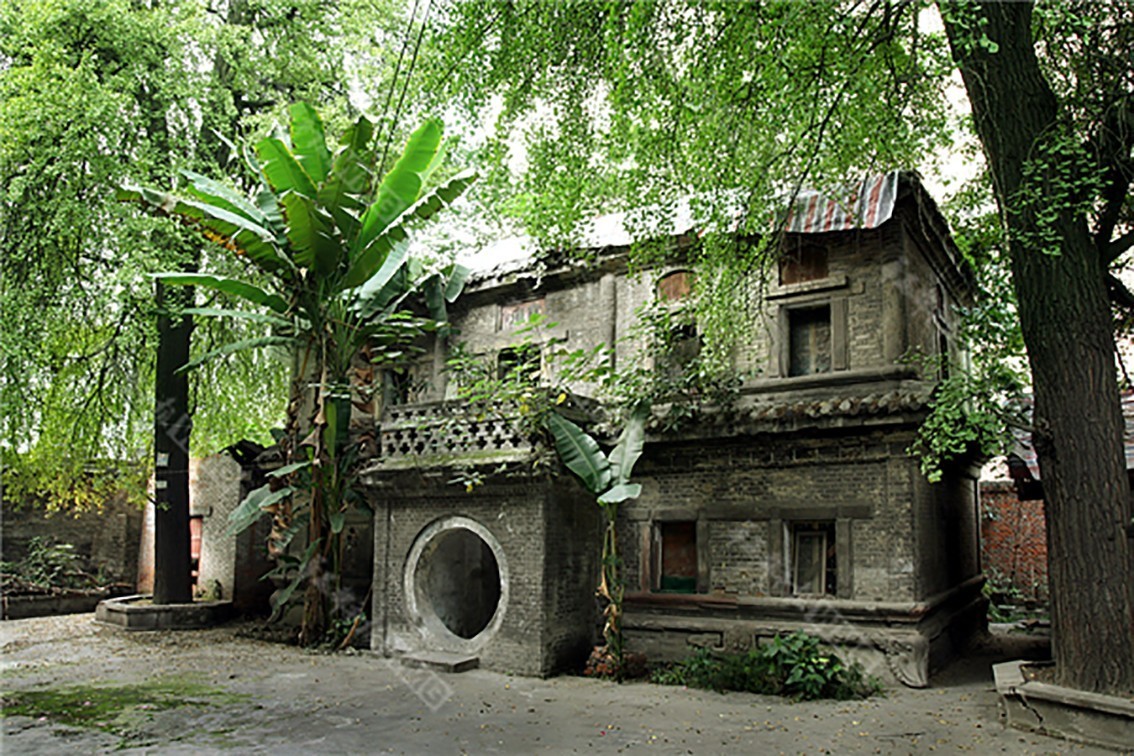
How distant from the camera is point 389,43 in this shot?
16.4 meters

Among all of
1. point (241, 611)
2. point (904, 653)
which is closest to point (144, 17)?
point (241, 611)

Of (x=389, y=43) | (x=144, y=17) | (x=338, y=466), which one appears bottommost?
(x=338, y=466)

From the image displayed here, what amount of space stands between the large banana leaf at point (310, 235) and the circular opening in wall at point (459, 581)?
14.4 ft

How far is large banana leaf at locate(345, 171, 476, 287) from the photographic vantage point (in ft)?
39.9

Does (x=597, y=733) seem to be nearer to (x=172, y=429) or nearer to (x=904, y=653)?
(x=904, y=653)

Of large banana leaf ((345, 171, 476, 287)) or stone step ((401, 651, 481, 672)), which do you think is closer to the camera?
stone step ((401, 651, 481, 672))

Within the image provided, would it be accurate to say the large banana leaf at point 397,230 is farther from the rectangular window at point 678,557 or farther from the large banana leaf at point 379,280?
the rectangular window at point 678,557

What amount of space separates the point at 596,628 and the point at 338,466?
189 inches

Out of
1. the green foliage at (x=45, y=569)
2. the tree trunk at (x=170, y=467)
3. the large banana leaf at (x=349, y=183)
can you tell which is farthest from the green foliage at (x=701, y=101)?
the green foliage at (x=45, y=569)

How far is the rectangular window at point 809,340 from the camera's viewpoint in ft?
39.7

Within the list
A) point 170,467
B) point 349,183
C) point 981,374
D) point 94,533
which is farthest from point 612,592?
point 94,533

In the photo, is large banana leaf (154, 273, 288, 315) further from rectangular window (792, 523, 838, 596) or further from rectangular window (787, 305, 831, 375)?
rectangular window (792, 523, 838, 596)

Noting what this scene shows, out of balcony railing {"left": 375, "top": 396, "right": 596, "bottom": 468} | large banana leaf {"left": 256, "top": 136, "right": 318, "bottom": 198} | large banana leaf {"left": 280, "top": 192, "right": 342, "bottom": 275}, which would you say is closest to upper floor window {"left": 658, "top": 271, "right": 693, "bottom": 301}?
balcony railing {"left": 375, "top": 396, "right": 596, "bottom": 468}

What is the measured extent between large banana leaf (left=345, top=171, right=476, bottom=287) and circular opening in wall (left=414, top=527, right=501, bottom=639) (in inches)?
160
